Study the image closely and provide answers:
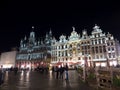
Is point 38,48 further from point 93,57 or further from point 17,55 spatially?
point 93,57

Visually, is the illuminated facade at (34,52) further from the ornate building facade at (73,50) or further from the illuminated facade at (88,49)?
the illuminated facade at (88,49)

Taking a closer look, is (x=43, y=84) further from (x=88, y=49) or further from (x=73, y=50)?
(x=73, y=50)

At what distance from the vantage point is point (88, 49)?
64.9m

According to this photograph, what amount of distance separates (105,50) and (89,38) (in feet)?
32.9

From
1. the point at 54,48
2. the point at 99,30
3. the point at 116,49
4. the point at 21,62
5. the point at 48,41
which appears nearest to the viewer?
the point at 116,49

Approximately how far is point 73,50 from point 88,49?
25.9ft

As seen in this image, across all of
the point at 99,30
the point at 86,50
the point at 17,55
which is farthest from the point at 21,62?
the point at 99,30

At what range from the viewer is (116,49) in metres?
58.1

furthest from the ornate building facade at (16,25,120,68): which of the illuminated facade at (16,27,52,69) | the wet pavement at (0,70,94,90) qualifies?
the wet pavement at (0,70,94,90)

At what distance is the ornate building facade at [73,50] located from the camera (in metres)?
58.9

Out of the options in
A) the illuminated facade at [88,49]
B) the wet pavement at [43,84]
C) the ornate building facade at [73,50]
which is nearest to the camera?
the wet pavement at [43,84]

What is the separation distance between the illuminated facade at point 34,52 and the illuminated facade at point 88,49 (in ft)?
20.4

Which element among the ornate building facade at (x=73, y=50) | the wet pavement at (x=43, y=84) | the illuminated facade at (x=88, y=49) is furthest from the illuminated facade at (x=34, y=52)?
the wet pavement at (x=43, y=84)

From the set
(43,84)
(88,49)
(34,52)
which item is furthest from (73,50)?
(43,84)
